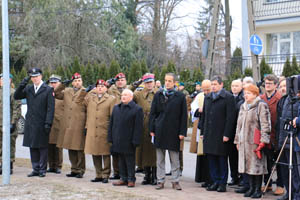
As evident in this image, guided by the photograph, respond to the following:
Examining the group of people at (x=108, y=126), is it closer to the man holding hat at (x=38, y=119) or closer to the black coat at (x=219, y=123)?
the man holding hat at (x=38, y=119)

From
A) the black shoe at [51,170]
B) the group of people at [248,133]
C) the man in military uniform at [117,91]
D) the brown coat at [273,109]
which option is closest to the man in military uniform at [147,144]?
the man in military uniform at [117,91]

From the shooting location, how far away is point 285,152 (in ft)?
26.2

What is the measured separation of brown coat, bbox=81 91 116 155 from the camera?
949 centimetres

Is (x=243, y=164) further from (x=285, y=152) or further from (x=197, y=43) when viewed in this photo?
(x=197, y=43)

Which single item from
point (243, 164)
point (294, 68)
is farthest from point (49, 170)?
point (294, 68)

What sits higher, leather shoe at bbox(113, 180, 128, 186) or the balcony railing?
the balcony railing

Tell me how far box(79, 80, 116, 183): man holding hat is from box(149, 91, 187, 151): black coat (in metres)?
1.20

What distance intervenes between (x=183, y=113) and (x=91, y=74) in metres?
17.2

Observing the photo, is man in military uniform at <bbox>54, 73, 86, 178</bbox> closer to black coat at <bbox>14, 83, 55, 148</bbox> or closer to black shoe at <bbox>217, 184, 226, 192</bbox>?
black coat at <bbox>14, 83, 55, 148</bbox>

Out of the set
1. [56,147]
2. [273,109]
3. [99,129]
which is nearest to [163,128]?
[99,129]

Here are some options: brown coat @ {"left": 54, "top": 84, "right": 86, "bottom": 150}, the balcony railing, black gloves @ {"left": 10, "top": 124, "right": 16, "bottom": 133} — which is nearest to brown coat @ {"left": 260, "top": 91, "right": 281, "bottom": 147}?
brown coat @ {"left": 54, "top": 84, "right": 86, "bottom": 150}

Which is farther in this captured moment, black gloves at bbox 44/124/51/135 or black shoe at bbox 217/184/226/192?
black gloves at bbox 44/124/51/135

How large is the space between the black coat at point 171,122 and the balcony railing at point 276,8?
18.5 metres

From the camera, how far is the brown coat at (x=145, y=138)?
948cm
